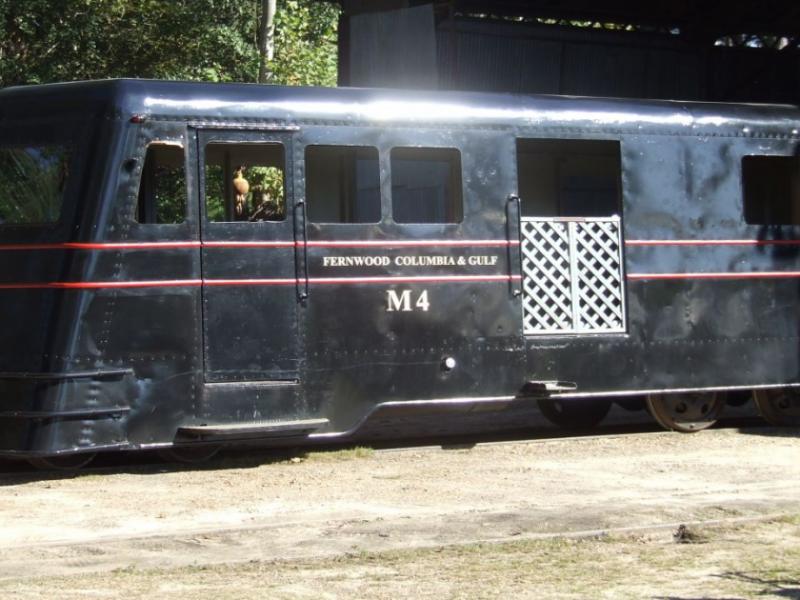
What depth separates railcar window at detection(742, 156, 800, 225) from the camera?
42.0ft

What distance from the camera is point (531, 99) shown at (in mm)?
11688

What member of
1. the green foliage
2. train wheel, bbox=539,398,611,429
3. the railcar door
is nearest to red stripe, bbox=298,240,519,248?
the railcar door

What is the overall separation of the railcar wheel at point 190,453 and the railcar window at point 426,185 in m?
2.48

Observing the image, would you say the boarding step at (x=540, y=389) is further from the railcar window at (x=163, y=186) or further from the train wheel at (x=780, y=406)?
the railcar window at (x=163, y=186)

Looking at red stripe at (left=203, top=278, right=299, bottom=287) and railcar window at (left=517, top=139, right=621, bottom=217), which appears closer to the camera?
red stripe at (left=203, top=278, right=299, bottom=287)

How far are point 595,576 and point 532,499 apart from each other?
2.40m

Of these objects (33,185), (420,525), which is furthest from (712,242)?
(33,185)

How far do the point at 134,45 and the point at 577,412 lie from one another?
11.2 metres

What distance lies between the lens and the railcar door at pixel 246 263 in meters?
10.2

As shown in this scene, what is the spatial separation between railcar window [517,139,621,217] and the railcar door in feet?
10.6

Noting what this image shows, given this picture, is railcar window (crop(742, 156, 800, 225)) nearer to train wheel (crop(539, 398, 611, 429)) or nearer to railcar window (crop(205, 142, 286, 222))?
train wheel (crop(539, 398, 611, 429))

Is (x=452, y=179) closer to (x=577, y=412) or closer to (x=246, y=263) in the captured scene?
(x=246, y=263)

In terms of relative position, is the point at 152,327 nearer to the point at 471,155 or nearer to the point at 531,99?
the point at 471,155

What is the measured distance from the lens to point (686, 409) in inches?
498
